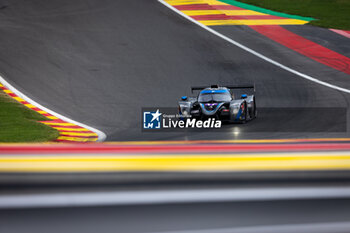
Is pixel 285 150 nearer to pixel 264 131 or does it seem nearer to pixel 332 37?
pixel 264 131

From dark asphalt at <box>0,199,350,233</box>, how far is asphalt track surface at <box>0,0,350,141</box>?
8.54 m

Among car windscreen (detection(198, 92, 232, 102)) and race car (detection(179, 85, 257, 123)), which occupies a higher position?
car windscreen (detection(198, 92, 232, 102))

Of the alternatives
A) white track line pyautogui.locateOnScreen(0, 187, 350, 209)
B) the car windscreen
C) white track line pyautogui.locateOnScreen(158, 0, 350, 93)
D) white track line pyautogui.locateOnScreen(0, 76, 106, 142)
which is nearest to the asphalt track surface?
white track line pyautogui.locateOnScreen(0, 76, 106, 142)

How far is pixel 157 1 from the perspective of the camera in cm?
2511

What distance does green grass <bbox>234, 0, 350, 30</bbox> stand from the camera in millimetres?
23547

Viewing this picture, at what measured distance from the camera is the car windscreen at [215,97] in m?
12.3

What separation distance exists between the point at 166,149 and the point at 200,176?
383 mm

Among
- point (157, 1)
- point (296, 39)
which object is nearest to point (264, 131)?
point (296, 39)

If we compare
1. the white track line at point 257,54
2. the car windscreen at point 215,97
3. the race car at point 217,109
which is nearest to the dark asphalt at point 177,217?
the race car at point 217,109

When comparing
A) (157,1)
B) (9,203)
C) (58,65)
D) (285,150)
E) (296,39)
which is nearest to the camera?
(9,203)

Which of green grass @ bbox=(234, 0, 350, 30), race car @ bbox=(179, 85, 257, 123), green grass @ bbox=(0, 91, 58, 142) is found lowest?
green grass @ bbox=(0, 91, 58, 142)

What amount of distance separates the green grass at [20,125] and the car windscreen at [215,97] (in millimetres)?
4046

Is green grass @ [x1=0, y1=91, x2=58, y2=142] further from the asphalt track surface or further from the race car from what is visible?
the race car

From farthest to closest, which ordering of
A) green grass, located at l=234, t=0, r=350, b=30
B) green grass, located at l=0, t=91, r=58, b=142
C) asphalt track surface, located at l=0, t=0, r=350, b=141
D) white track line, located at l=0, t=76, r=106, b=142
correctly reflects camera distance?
1. green grass, located at l=234, t=0, r=350, b=30
2. asphalt track surface, located at l=0, t=0, r=350, b=141
3. white track line, located at l=0, t=76, r=106, b=142
4. green grass, located at l=0, t=91, r=58, b=142
